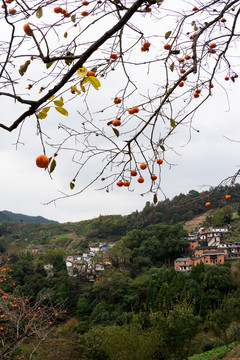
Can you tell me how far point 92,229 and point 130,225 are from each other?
19.8 feet

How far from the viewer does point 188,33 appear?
6.55 feet

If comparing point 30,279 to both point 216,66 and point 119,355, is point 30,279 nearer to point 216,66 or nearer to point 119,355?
point 119,355

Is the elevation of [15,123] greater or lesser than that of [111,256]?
greater

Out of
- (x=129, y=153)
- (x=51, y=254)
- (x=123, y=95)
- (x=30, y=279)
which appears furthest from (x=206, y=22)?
(x=51, y=254)

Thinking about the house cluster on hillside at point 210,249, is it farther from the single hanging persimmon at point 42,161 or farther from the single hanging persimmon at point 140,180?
the single hanging persimmon at point 42,161

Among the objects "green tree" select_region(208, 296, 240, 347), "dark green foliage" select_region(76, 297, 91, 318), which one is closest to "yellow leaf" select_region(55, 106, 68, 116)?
"green tree" select_region(208, 296, 240, 347)

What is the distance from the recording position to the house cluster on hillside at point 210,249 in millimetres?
20969

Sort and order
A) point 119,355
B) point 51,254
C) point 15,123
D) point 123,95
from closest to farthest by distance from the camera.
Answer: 1. point 15,123
2. point 123,95
3. point 119,355
4. point 51,254

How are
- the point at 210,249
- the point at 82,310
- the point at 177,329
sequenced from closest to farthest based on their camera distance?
1. the point at 177,329
2. the point at 82,310
3. the point at 210,249

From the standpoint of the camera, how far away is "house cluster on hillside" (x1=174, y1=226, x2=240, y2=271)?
2097cm

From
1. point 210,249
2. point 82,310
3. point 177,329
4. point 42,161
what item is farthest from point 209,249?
point 42,161

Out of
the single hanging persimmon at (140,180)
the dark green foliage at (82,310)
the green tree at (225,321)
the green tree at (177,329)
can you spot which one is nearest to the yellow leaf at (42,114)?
the single hanging persimmon at (140,180)

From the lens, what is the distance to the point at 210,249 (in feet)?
77.9

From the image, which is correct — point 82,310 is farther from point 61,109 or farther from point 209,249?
point 61,109
